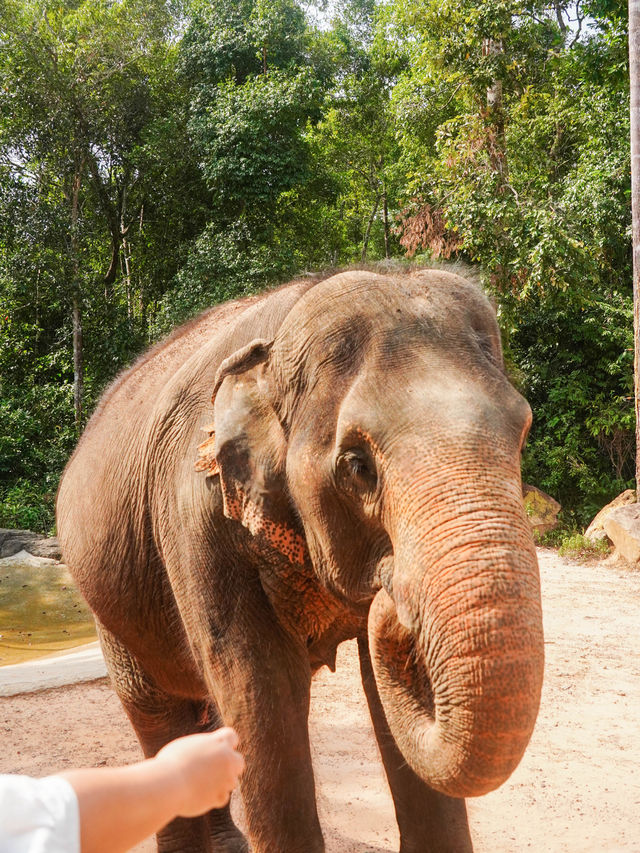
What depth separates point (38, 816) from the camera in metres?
1.02

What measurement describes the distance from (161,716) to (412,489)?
1.97 m

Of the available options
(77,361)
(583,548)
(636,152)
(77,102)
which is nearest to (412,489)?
(583,548)

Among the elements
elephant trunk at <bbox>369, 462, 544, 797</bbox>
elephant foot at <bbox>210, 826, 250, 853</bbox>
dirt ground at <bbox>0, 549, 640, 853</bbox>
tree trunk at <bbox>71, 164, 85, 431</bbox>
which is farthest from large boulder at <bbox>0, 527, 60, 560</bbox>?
elephant trunk at <bbox>369, 462, 544, 797</bbox>

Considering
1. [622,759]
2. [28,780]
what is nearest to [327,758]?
[622,759]

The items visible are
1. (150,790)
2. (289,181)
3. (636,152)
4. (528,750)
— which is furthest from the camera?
(289,181)

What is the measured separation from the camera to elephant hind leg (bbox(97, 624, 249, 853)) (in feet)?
10.6

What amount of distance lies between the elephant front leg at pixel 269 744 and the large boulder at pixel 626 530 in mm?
8358

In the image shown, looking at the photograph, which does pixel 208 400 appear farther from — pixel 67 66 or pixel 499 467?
pixel 67 66

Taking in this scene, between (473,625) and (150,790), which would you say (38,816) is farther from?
(473,625)

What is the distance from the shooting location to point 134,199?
20188mm

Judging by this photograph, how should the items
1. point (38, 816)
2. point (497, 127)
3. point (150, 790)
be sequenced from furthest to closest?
1. point (497, 127)
2. point (150, 790)
3. point (38, 816)

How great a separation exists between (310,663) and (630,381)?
41.2 feet

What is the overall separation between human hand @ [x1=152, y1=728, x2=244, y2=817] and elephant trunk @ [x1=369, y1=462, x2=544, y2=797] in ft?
1.64

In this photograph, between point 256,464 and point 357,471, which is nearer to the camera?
point 357,471
